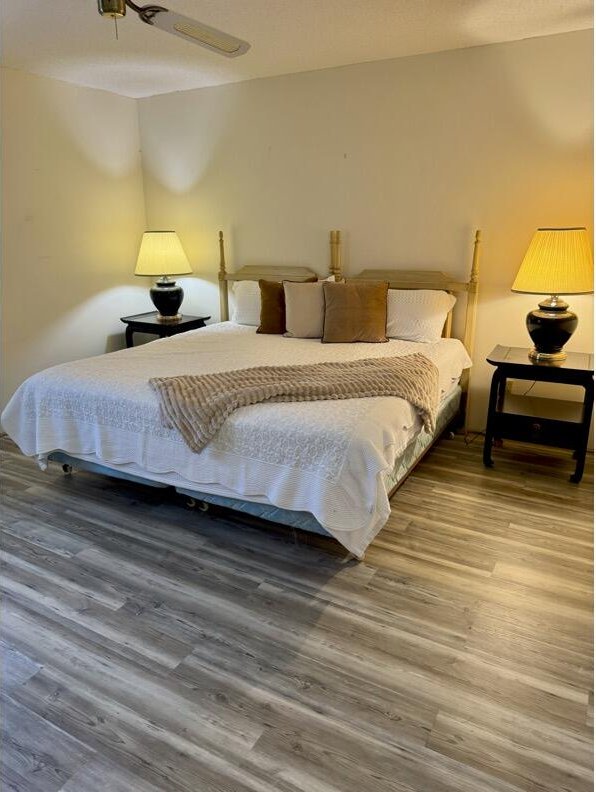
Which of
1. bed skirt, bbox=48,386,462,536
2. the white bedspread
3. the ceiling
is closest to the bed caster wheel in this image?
bed skirt, bbox=48,386,462,536

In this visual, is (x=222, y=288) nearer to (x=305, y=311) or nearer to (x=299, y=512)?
(x=305, y=311)

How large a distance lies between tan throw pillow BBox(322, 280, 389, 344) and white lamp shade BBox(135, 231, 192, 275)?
1.50 metres

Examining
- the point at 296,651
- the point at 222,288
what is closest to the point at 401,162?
the point at 222,288

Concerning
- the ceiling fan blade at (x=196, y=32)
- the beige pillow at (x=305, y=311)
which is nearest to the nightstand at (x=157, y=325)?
the beige pillow at (x=305, y=311)

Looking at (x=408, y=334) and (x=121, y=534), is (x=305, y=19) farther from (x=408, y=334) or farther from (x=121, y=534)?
(x=121, y=534)

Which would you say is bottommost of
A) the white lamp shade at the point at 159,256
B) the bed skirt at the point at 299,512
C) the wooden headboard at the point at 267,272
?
the bed skirt at the point at 299,512

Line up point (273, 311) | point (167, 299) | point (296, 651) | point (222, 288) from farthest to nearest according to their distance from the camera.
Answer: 1. point (222, 288)
2. point (167, 299)
3. point (273, 311)
4. point (296, 651)

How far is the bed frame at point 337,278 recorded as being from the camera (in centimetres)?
236

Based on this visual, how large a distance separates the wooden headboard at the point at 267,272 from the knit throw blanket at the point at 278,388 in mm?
1377

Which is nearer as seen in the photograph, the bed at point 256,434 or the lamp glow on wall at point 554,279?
the bed at point 256,434

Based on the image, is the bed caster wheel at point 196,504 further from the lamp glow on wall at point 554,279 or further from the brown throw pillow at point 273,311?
the lamp glow on wall at point 554,279

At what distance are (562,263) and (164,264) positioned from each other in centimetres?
288

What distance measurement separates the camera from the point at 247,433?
88.4 inches

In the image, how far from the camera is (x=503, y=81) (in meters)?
3.17
